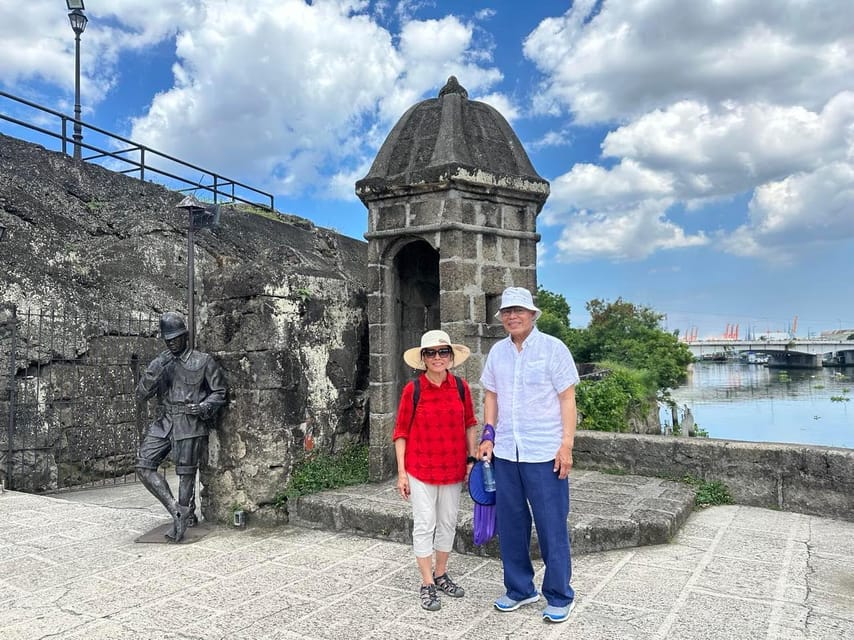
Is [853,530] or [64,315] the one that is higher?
[64,315]

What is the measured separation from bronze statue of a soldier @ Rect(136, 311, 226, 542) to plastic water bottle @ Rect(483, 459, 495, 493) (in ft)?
7.76

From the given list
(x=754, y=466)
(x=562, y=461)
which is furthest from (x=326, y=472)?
(x=754, y=466)

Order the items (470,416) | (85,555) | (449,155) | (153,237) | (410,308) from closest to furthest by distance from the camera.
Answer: (470,416), (85,555), (449,155), (410,308), (153,237)

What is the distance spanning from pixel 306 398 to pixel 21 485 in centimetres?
414

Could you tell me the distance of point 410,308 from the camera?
627 centimetres

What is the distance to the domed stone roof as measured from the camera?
5.15 m

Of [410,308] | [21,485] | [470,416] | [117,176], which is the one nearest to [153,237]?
[117,176]

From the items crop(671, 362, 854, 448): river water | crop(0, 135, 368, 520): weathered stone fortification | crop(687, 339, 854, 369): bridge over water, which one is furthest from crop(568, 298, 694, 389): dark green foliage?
crop(687, 339, 854, 369): bridge over water

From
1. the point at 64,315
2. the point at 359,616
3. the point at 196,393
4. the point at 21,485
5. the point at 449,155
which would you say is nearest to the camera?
the point at 359,616

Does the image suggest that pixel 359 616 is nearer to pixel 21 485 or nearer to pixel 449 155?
pixel 449 155

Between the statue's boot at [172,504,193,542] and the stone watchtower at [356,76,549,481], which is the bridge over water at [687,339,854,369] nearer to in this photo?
the stone watchtower at [356,76,549,481]

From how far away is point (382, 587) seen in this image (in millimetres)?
3564

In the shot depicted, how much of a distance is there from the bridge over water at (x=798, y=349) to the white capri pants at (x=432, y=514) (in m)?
68.4

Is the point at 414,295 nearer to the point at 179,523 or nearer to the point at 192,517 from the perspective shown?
the point at 192,517
